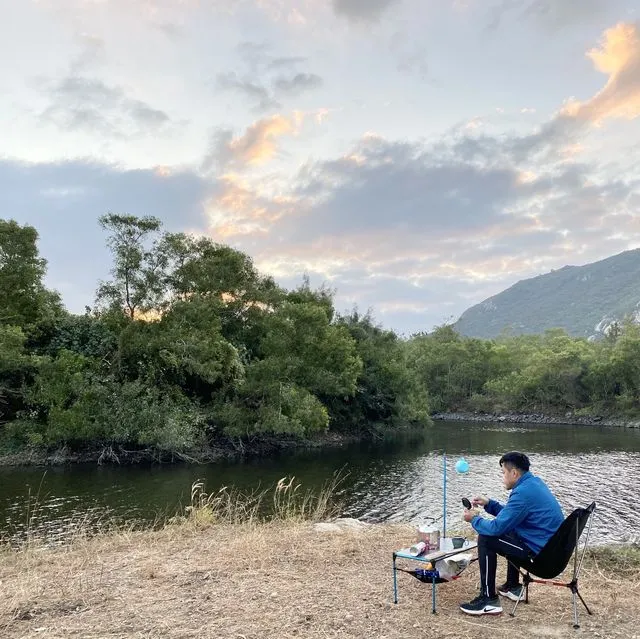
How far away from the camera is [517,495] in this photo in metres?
5.09

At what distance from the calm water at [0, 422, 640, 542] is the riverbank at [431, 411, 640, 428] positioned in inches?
765

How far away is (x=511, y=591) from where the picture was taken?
550 cm

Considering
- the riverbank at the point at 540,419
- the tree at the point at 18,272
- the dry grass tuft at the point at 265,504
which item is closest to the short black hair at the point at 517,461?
the dry grass tuft at the point at 265,504

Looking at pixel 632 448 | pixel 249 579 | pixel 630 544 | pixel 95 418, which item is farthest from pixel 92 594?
pixel 632 448

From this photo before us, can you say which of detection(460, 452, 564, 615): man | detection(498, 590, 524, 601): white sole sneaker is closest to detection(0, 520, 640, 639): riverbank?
detection(498, 590, 524, 601): white sole sneaker

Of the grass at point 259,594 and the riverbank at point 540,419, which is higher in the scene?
the grass at point 259,594

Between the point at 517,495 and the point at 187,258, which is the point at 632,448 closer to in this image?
the point at 187,258

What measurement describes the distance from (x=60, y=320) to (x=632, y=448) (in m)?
37.1

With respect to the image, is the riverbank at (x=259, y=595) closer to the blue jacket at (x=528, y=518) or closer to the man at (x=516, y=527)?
Answer: the man at (x=516, y=527)

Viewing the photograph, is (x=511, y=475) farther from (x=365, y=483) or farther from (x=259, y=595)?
(x=365, y=483)

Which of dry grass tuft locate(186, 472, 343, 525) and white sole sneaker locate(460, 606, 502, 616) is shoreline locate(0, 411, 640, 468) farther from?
white sole sneaker locate(460, 606, 502, 616)

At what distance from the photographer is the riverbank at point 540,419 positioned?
54.0 m

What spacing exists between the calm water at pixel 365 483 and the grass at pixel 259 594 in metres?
7.93

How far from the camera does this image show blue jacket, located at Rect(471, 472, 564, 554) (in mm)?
5035
